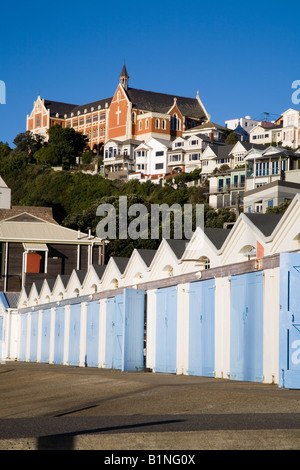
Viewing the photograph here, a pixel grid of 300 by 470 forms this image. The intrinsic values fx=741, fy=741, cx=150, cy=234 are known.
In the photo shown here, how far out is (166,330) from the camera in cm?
2005

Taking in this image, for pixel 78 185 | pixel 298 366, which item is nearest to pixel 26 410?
pixel 298 366

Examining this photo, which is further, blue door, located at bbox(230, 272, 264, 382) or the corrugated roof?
the corrugated roof

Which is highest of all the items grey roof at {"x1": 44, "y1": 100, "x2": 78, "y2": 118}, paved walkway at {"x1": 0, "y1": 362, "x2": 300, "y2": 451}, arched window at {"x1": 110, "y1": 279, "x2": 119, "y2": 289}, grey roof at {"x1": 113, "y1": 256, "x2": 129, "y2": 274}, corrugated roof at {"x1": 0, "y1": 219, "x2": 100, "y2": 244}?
grey roof at {"x1": 44, "y1": 100, "x2": 78, "y2": 118}

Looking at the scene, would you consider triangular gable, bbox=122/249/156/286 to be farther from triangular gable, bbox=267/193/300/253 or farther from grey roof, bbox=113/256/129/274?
triangular gable, bbox=267/193/300/253

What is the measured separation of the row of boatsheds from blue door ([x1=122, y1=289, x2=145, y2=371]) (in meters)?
0.03

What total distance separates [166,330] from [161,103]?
138915 millimetres

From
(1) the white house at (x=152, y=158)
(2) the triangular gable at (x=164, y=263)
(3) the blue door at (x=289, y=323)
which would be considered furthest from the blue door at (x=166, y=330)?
(1) the white house at (x=152, y=158)

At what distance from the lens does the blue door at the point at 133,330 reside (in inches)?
813

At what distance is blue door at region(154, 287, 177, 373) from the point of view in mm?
19578

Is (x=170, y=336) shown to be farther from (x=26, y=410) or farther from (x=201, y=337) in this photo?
(x=26, y=410)

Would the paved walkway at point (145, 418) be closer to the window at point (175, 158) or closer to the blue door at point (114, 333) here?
the blue door at point (114, 333)

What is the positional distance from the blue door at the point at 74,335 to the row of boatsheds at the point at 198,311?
39 mm

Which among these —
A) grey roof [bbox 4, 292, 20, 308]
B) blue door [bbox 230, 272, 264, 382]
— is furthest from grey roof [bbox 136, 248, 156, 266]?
grey roof [bbox 4, 292, 20, 308]

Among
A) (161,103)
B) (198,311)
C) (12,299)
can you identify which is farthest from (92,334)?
(161,103)
